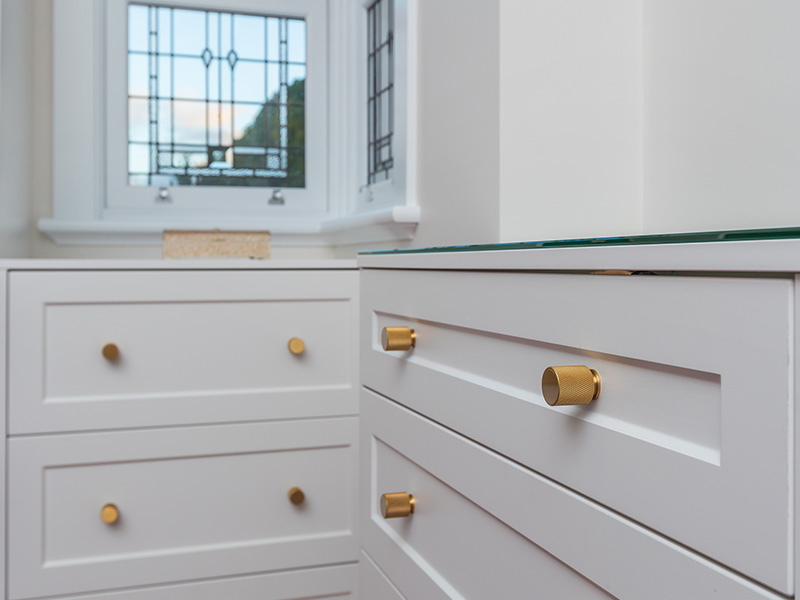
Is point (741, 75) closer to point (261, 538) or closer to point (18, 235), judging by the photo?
point (261, 538)

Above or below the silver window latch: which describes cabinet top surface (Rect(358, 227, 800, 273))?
below

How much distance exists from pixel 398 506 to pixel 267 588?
593 mm

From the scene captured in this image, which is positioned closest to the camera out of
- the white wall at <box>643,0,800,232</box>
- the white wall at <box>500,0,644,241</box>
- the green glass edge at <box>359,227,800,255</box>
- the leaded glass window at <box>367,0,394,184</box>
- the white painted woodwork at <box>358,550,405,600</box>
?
the green glass edge at <box>359,227,800,255</box>

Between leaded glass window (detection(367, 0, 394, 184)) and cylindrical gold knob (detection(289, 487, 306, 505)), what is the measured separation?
2.54ft

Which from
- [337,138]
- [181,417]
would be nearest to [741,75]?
[181,417]

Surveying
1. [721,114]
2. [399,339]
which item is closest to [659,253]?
[399,339]

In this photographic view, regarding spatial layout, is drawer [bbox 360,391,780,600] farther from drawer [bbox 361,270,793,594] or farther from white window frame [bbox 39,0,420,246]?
white window frame [bbox 39,0,420,246]

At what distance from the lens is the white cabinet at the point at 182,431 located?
1163mm

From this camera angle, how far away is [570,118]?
1012mm

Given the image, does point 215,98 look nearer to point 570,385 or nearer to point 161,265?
point 161,265

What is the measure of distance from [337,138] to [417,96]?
703 mm

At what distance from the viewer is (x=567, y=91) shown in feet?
3.31

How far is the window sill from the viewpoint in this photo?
5.08ft

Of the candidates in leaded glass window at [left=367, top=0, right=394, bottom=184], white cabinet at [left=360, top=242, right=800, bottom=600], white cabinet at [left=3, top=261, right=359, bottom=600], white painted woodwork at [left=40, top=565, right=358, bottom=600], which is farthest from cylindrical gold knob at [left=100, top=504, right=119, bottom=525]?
leaded glass window at [left=367, top=0, right=394, bottom=184]
